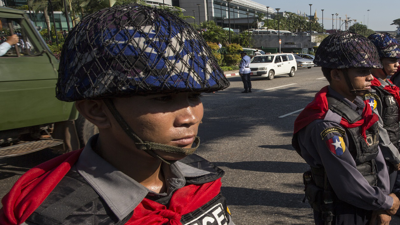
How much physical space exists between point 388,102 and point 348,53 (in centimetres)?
107

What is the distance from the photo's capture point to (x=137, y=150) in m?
1.19

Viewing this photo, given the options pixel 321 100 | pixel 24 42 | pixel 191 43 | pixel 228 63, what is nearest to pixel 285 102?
pixel 24 42

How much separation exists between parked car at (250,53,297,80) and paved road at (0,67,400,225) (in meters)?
8.13

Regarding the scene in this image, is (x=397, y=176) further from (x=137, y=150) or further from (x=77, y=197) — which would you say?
(x=77, y=197)

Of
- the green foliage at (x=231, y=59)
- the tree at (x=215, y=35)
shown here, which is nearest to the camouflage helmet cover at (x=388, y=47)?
the green foliage at (x=231, y=59)

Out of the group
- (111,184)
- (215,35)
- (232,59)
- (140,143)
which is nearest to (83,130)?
(111,184)

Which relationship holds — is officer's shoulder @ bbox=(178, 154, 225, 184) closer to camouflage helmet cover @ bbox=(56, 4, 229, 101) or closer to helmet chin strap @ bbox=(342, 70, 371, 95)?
camouflage helmet cover @ bbox=(56, 4, 229, 101)

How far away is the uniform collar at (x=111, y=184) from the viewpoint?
1.13 metres

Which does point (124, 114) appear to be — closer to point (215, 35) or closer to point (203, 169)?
point (203, 169)

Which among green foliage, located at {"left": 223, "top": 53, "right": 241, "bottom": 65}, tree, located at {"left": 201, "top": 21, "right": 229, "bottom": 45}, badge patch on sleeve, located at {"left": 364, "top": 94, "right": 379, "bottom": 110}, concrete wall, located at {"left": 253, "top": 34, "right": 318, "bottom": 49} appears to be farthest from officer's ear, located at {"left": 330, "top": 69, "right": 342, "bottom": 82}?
concrete wall, located at {"left": 253, "top": 34, "right": 318, "bottom": 49}

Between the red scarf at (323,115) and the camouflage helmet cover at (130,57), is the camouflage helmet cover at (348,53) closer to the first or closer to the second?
the red scarf at (323,115)

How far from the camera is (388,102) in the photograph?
118 inches

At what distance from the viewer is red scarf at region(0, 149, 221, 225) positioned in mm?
1033

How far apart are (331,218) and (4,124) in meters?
4.04
